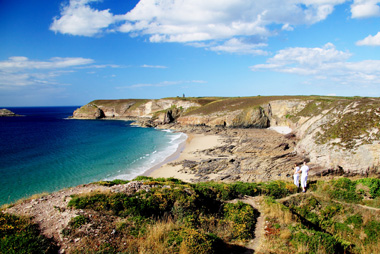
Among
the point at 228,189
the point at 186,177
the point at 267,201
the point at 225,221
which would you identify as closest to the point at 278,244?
the point at 225,221

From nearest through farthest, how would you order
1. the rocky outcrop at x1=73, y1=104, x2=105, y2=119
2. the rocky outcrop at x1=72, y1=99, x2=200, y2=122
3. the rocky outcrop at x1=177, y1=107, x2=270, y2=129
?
the rocky outcrop at x1=177, y1=107, x2=270, y2=129, the rocky outcrop at x1=72, y1=99, x2=200, y2=122, the rocky outcrop at x1=73, y1=104, x2=105, y2=119

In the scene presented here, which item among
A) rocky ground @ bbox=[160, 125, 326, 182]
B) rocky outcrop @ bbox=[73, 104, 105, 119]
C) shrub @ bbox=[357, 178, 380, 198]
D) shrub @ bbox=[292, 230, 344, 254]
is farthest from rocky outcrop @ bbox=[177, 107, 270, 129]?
rocky outcrop @ bbox=[73, 104, 105, 119]

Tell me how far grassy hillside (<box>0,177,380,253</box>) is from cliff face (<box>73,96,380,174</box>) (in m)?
11.8

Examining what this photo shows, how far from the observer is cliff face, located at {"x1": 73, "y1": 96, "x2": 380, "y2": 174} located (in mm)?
23906

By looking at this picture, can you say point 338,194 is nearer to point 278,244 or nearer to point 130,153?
point 278,244

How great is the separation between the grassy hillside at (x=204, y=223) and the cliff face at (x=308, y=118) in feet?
38.7

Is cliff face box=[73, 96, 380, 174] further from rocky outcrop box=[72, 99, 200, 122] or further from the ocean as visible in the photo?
the ocean

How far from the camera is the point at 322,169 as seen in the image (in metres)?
23.4

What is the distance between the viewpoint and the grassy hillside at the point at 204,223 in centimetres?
734

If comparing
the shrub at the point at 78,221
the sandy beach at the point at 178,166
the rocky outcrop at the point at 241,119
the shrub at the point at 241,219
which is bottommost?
the sandy beach at the point at 178,166

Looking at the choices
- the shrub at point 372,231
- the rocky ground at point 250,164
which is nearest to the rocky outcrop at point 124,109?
the rocky ground at point 250,164

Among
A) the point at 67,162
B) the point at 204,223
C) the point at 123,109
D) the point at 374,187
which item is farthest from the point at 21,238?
the point at 123,109

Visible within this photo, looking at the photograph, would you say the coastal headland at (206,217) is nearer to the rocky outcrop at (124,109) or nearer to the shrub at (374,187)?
the shrub at (374,187)

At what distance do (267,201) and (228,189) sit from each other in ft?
7.98
